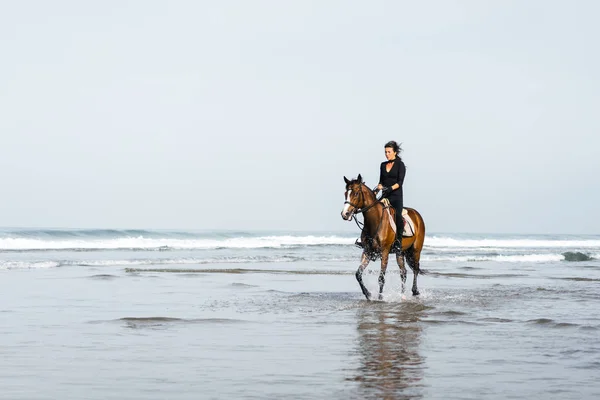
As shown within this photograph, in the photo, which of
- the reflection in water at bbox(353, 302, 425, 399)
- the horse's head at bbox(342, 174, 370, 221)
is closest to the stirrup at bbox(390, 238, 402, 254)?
the horse's head at bbox(342, 174, 370, 221)

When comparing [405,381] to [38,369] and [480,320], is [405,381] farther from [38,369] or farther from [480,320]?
[480,320]

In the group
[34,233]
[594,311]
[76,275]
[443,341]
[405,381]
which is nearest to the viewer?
[405,381]

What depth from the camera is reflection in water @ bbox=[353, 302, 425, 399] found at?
21.8 ft

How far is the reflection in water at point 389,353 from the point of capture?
6645 mm

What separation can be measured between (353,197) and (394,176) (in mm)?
1320

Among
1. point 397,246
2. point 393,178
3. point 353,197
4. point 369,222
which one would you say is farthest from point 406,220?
point 353,197

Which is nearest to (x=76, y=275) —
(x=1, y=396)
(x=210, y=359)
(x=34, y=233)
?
(x=210, y=359)

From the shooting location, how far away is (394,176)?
50.3 feet

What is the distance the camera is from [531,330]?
10664 millimetres

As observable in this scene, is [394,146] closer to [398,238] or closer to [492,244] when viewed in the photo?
[398,238]

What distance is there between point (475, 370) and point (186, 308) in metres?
6.67

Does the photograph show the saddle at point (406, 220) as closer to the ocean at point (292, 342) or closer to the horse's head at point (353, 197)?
the horse's head at point (353, 197)

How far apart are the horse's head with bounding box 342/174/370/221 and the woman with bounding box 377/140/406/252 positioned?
2.47ft

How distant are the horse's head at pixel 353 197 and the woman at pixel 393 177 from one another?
2.47ft
